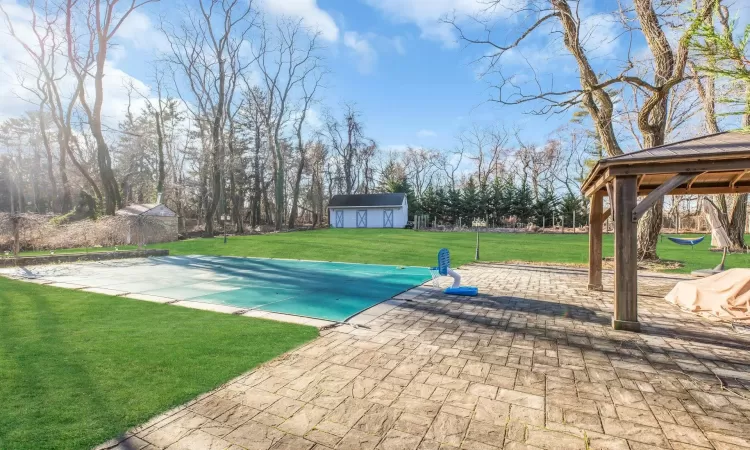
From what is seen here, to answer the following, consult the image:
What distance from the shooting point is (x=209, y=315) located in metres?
5.05

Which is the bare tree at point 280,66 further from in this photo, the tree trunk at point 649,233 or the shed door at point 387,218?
the tree trunk at point 649,233

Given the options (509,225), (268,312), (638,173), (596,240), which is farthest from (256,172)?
(638,173)

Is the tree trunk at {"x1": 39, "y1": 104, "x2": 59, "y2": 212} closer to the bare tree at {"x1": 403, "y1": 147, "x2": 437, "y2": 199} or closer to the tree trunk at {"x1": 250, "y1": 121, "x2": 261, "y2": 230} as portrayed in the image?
the tree trunk at {"x1": 250, "y1": 121, "x2": 261, "y2": 230}

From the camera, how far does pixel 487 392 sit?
2.71m

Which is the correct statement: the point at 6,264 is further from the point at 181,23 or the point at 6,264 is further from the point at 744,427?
the point at 181,23

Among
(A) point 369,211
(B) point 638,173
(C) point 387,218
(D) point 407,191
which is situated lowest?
(C) point 387,218

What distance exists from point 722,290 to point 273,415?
6.13m

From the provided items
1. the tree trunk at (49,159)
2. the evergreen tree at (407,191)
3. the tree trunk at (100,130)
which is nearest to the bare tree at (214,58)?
the tree trunk at (100,130)

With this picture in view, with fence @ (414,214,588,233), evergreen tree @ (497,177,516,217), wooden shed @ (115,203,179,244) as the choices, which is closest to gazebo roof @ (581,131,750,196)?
wooden shed @ (115,203,179,244)

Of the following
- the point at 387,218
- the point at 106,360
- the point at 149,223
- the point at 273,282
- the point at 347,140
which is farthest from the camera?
the point at 347,140

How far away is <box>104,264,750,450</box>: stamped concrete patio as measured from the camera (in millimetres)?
2146

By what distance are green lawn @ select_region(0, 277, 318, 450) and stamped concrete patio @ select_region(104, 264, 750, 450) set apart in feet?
0.89

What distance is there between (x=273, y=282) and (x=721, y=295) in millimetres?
8107

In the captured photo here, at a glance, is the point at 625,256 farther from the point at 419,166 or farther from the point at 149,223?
the point at 419,166
